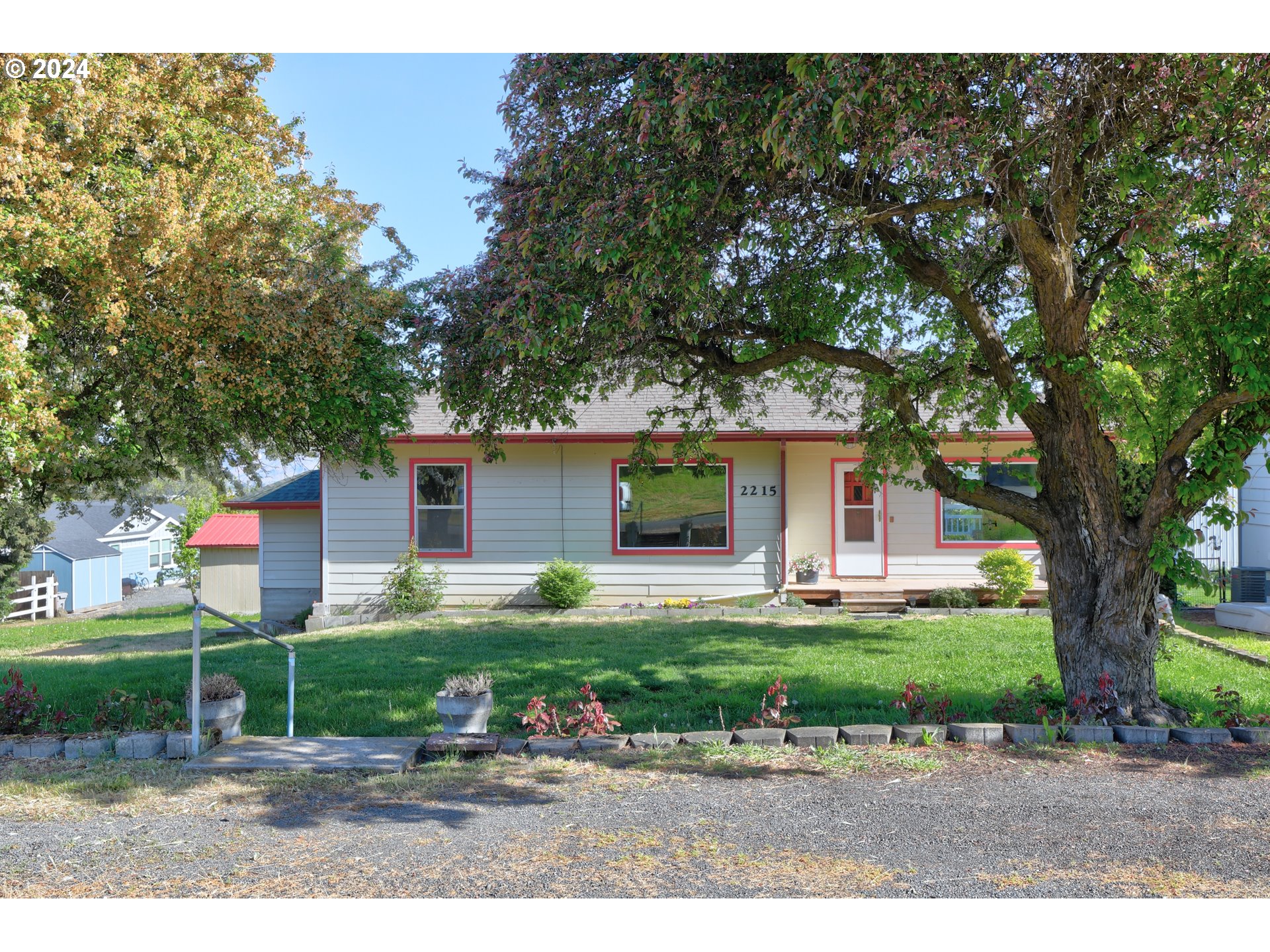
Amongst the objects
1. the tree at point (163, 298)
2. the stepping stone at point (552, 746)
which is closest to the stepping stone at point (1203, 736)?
the stepping stone at point (552, 746)

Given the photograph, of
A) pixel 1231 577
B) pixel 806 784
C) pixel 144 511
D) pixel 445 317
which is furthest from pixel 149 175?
pixel 1231 577

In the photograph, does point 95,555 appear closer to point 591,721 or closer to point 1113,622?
point 591,721

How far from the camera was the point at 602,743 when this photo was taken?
6.66 meters

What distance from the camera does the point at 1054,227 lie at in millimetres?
6695

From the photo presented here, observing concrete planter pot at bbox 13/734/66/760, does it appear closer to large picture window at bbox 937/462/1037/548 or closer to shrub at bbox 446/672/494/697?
shrub at bbox 446/672/494/697

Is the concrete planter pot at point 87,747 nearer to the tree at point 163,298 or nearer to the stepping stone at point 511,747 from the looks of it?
the tree at point 163,298

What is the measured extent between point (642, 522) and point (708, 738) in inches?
355

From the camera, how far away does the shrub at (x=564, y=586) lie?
1489cm

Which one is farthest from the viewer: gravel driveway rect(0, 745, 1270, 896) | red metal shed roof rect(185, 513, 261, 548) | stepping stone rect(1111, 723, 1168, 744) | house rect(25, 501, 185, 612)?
house rect(25, 501, 185, 612)

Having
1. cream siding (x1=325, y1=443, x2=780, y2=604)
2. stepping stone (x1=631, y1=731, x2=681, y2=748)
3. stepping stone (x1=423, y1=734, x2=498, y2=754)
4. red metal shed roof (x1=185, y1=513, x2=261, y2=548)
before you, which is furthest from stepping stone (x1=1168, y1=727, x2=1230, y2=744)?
red metal shed roof (x1=185, y1=513, x2=261, y2=548)

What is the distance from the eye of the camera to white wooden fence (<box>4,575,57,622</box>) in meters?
29.0

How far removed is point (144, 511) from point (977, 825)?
9520 millimetres

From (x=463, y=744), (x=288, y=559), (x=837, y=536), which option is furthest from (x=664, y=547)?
(x=463, y=744)

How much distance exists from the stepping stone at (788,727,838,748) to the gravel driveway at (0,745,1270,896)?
0.82ft
